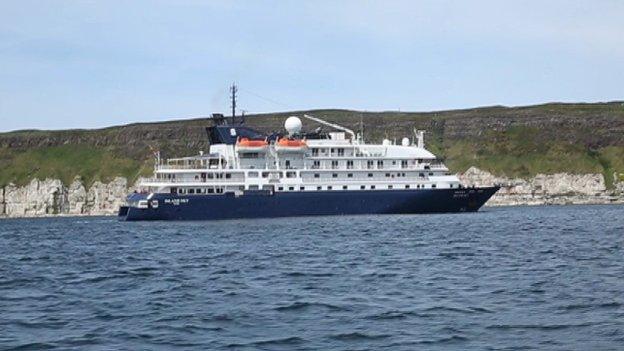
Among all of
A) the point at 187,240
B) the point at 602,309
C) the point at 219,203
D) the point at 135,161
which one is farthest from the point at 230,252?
the point at 135,161

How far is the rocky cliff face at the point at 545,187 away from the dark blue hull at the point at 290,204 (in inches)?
2443

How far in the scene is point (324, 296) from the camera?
24.8 metres

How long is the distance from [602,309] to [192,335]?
9865 millimetres

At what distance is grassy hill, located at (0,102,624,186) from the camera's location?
153 metres

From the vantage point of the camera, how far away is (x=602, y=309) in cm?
Result: 2166

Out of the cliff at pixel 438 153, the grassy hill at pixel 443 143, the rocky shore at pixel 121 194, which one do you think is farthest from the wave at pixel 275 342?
the grassy hill at pixel 443 143

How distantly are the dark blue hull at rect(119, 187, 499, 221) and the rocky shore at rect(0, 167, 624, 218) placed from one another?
61814 millimetres

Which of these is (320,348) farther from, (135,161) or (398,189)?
(135,161)

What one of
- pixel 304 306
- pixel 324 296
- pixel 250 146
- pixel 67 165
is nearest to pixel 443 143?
pixel 67 165

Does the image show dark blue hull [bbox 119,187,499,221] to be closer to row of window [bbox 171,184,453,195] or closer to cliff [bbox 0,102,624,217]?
row of window [bbox 171,184,453,195]

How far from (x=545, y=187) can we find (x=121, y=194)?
70.8 metres

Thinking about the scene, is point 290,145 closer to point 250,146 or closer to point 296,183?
point 250,146

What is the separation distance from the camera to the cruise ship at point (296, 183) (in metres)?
79.1

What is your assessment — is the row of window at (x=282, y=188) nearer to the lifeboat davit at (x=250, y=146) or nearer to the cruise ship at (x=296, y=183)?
the cruise ship at (x=296, y=183)
